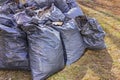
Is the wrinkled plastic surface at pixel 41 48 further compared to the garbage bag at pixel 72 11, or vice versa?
the garbage bag at pixel 72 11

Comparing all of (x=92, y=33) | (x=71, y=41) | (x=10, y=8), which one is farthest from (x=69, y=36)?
(x=10, y=8)

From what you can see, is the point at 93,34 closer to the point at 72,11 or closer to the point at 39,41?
the point at 72,11

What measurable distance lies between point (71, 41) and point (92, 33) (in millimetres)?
322

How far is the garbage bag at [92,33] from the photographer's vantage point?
3.47 m

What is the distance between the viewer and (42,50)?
3.08 meters

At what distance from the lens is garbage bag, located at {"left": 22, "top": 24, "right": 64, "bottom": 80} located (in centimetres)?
307

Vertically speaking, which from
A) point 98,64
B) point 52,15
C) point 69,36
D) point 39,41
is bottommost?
point 98,64

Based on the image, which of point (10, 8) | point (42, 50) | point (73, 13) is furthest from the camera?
point (73, 13)

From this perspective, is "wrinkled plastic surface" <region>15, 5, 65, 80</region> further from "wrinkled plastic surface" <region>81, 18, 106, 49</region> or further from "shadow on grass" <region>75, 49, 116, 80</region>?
"wrinkled plastic surface" <region>81, 18, 106, 49</region>

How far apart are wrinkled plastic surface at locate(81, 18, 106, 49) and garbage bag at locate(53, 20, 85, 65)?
0.09 meters

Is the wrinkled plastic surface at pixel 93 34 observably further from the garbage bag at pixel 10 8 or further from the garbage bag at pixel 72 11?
the garbage bag at pixel 10 8

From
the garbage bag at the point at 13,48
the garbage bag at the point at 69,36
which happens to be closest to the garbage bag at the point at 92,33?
the garbage bag at the point at 69,36

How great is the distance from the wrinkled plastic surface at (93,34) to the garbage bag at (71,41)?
0.09 m

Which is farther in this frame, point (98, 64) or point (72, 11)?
point (72, 11)
